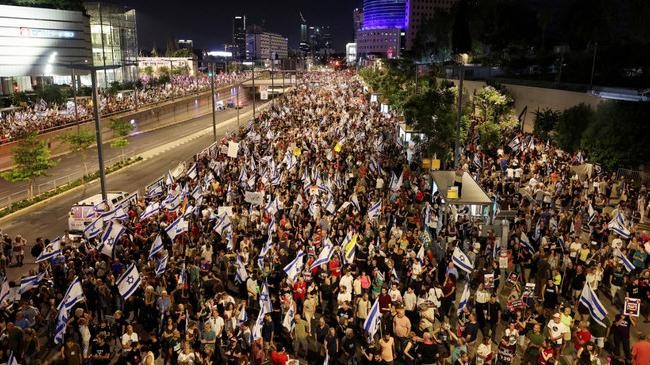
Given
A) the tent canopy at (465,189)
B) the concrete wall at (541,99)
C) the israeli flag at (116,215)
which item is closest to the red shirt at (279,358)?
the tent canopy at (465,189)

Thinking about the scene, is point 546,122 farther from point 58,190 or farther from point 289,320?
point 58,190

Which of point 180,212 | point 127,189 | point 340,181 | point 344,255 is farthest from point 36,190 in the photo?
point 344,255

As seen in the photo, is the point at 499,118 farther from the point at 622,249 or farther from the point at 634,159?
the point at 622,249

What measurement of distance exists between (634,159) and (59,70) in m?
88.3

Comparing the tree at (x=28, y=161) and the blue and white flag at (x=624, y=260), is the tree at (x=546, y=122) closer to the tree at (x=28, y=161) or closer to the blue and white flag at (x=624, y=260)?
the blue and white flag at (x=624, y=260)

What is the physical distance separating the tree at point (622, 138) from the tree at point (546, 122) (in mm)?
6611

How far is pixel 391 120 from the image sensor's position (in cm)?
5047

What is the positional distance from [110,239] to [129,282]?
3389 mm

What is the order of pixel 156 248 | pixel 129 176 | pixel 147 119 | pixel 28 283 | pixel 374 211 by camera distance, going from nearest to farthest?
pixel 28 283, pixel 156 248, pixel 374 211, pixel 129 176, pixel 147 119

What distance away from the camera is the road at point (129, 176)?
82.1 ft

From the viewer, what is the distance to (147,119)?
71.4 m

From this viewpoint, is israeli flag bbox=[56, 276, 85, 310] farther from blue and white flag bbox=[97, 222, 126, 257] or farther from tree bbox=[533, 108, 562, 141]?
tree bbox=[533, 108, 562, 141]

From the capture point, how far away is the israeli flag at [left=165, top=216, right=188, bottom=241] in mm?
A: 17312

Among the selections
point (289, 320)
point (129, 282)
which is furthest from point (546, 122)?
→ point (129, 282)
